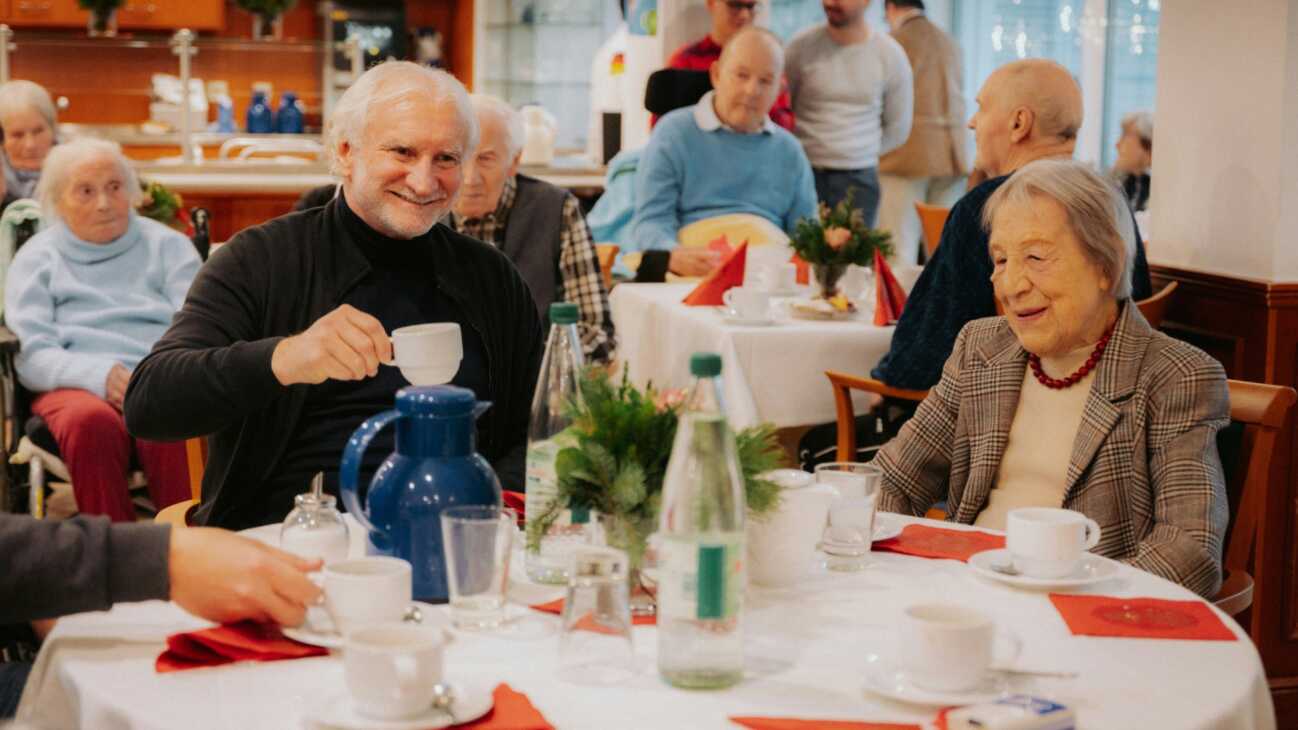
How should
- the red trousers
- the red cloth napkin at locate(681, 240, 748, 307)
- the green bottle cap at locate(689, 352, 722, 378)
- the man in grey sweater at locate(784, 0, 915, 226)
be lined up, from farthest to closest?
the man in grey sweater at locate(784, 0, 915, 226)
the red cloth napkin at locate(681, 240, 748, 307)
the red trousers
the green bottle cap at locate(689, 352, 722, 378)

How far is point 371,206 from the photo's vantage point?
2.46 m

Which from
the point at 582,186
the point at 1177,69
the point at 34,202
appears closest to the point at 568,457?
the point at 1177,69

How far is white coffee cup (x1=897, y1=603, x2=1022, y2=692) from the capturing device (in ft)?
4.39

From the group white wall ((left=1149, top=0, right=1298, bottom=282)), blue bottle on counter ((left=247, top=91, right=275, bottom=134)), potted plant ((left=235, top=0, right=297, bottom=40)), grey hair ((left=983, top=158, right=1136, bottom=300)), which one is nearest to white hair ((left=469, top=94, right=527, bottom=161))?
white wall ((left=1149, top=0, right=1298, bottom=282))

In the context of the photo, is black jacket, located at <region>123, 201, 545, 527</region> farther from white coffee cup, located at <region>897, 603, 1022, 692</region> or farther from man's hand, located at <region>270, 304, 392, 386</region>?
white coffee cup, located at <region>897, 603, 1022, 692</region>

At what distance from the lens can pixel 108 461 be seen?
12.2ft

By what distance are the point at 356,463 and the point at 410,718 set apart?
365 mm

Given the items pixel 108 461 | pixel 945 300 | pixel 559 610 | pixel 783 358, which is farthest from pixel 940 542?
pixel 108 461

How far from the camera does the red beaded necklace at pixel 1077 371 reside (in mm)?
2338

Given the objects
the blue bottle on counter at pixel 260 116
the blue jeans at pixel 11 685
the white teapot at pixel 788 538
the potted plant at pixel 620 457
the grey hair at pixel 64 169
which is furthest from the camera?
the blue bottle on counter at pixel 260 116

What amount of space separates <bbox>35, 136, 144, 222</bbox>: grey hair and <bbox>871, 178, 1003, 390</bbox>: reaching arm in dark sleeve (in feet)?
7.40

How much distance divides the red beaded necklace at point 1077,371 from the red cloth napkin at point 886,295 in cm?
145

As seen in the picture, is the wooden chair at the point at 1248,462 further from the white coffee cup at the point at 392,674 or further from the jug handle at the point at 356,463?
the white coffee cup at the point at 392,674

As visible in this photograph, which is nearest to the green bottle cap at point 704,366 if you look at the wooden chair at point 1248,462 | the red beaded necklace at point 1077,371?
the red beaded necklace at point 1077,371
